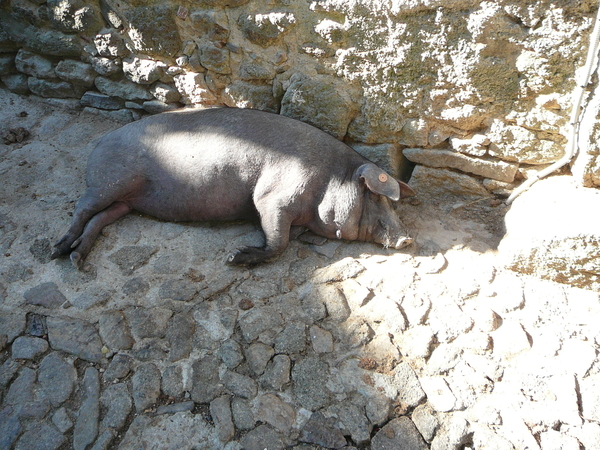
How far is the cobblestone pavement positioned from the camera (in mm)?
2168

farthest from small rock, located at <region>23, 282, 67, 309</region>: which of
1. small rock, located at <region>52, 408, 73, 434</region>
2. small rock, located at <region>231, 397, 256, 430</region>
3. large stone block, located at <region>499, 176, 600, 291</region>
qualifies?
large stone block, located at <region>499, 176, 600, 291</region>

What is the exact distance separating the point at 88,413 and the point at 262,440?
0.81m

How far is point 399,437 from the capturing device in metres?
2.16

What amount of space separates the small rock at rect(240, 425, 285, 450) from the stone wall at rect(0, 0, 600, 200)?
196 centimetres

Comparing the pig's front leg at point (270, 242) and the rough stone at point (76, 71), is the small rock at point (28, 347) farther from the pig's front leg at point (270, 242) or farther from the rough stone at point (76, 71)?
the rough stone at point (76, 71)

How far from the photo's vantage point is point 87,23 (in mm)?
3668

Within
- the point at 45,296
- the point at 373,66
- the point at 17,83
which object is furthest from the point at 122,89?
the point at 373,66

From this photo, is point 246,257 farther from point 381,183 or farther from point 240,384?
point 381,183

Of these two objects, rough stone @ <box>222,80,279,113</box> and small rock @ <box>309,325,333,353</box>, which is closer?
small rock @ <box>309,325,333,353</box>

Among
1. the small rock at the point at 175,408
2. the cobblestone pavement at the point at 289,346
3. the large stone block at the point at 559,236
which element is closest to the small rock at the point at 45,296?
the cobblestone pavement at the point at 289,346

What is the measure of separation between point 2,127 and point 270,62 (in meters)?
2.41

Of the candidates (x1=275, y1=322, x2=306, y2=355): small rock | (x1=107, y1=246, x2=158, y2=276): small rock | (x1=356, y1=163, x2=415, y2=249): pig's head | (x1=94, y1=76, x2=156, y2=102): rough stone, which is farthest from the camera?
(x1=94, y1=76, x2=156, y2=102): rough stone

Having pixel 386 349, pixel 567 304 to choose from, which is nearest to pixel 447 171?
pixel 567 304

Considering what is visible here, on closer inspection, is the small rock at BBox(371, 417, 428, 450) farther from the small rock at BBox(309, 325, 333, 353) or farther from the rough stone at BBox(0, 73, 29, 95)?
the rough stone at BBox(0, 73, 29, 95)
